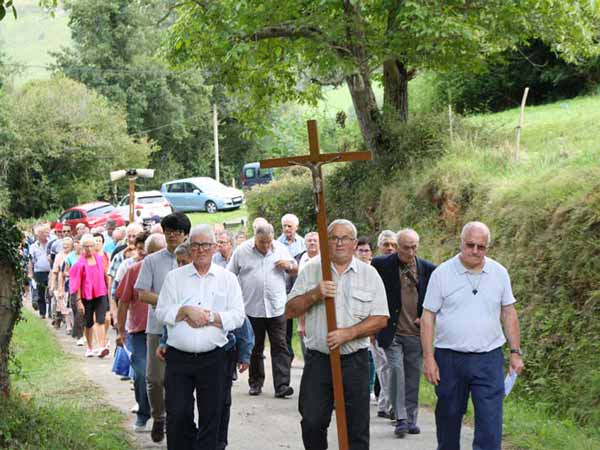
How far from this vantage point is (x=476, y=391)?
782 cm

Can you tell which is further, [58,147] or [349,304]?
[58,147]

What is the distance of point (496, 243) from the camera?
14070 mm

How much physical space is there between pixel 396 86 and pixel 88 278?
9275mm

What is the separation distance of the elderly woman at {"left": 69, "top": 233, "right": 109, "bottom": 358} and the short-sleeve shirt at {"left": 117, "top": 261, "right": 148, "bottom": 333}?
20.7 ft

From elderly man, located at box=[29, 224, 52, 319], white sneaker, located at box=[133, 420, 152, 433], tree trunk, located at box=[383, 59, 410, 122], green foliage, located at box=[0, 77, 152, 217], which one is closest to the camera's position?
white sneaker, located at box=[133, 420, 152, 433]

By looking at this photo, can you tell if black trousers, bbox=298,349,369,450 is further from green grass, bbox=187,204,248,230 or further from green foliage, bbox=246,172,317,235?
green grass, bbox=187,204,248,230

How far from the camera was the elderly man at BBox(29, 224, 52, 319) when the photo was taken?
23.0 m

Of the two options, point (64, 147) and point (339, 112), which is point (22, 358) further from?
point (64, 147)

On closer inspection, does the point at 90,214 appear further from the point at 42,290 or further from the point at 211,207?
the point at 42,290

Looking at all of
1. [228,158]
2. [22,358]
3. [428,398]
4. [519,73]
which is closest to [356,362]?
[428,398]

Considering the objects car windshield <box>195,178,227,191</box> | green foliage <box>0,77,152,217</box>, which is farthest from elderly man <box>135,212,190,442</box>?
green foliage <box>0,77,152,217</box>

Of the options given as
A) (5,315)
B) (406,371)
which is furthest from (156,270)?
(406,371)

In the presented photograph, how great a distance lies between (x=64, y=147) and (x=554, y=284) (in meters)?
46.2

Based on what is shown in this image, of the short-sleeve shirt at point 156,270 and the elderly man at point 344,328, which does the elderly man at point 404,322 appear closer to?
the short-sleeve shirt at point 156,270
